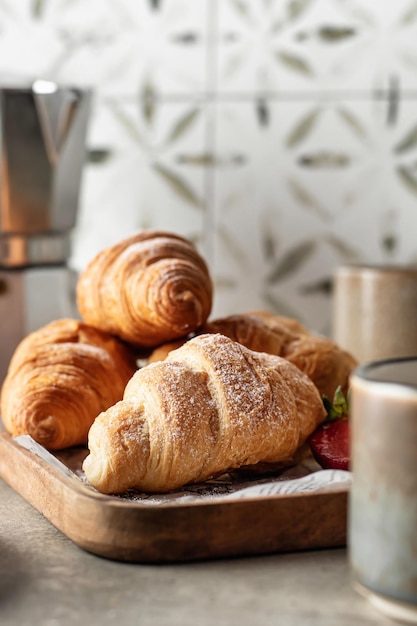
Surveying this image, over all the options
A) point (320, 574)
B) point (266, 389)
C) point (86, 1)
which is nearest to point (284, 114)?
point (86, 1)

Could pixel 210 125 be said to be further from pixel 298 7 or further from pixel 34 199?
pixel 34 199

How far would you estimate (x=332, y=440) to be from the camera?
69 centimetres

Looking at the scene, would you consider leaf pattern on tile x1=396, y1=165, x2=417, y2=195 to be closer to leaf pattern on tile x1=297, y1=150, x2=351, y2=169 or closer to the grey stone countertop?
leaf pattern on tile x1=297, y1=150, x2=351, y2=169

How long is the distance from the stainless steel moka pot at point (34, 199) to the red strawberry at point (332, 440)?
499 mm

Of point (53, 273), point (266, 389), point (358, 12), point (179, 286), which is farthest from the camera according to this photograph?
point (358, 12)

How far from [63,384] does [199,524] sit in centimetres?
24

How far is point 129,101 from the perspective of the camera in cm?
144

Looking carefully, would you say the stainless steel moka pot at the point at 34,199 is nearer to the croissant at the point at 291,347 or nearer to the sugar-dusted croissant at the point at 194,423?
the croissant at the point at 291,347

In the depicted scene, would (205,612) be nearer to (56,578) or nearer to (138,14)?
(56,578)

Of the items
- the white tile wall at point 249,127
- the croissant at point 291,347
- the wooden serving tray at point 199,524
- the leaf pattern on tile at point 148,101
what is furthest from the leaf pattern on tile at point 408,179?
the wooden serving tray at point 199,524

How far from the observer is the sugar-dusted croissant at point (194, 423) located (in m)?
0.62

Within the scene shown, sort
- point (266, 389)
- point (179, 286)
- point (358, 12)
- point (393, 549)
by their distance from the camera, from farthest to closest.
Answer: point (358, 12)
point (179, 286)
point (266, 389)
point (393, 549)

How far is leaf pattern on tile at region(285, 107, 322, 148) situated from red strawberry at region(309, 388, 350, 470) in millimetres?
753

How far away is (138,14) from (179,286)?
769 millimetres
